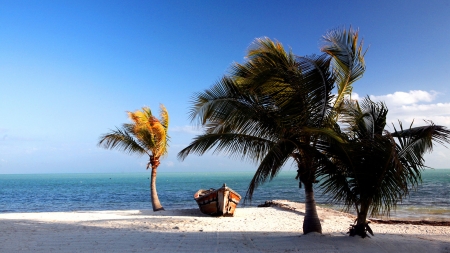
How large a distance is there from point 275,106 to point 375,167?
2.66 meters

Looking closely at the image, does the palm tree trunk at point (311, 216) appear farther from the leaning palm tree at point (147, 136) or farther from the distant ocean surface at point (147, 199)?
the leaning palm tree at point (147, 136)

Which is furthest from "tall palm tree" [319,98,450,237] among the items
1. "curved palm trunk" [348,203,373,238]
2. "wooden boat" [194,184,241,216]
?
"wooden boat" [194,184,241,216]

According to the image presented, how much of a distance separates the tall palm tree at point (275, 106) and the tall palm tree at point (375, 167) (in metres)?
0.64

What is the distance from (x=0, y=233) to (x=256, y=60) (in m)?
8.31

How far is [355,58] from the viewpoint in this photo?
866 cm

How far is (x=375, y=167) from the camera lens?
7797 mm

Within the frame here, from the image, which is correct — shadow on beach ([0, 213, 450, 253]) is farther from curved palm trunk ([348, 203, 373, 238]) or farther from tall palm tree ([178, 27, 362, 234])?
tall palm tree ([178, 27, 362, 234])

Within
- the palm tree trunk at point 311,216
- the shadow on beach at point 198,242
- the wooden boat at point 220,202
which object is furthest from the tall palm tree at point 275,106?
the wooden boat at point 220,202

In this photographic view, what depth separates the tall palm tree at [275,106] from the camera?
8453 mm

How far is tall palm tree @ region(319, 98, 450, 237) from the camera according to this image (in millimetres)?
7477

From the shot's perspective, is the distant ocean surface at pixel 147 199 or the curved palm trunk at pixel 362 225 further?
the distant ocean surface at pixel 147 199

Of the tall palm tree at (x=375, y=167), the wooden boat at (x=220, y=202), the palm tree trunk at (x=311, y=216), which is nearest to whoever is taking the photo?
the tall palm tree at (x=375, y=167)

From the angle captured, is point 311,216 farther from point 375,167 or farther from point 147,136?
point 147,136

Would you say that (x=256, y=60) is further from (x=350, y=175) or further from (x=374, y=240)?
(x=374, y=240)
